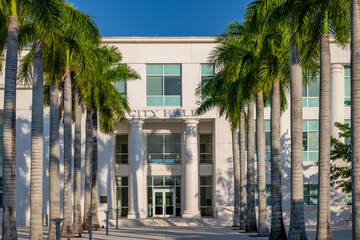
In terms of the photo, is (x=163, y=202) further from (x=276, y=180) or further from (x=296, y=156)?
(x=296, y=156)

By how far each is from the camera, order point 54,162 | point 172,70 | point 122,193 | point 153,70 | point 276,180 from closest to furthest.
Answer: point 54,162, point 276,180, point 153,70, point 172,70, point 122,193

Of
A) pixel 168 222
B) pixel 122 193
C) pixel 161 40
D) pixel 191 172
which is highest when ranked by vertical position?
pixel 161 40

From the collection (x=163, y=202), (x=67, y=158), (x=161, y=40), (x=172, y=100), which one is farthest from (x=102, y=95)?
(x=163, y=202)

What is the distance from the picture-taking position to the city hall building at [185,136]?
154 ft

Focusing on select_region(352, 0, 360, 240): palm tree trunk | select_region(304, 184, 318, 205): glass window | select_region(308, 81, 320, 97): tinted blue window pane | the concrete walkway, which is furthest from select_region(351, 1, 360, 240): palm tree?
select_region(308, 81, 320, 97): tinted blue window pane

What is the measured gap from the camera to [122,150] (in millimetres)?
49625

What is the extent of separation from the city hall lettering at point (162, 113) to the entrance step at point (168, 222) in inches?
A: 311

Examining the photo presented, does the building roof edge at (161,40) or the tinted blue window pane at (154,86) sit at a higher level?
the building roof edge at (161,40)

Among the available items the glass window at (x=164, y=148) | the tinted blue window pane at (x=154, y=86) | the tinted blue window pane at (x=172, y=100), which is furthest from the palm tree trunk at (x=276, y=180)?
the glass window at (x=164, y=148)

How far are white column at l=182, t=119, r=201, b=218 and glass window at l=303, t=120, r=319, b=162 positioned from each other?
8442 millimetres

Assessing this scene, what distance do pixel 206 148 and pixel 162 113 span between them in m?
5.18

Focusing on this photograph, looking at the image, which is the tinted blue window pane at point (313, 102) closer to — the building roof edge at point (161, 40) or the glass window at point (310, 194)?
the glass window at point (310, 194)

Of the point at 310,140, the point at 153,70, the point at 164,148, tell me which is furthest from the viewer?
the point at 164,148

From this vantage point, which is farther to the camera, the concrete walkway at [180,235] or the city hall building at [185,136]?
the city hall building at [185,136]
